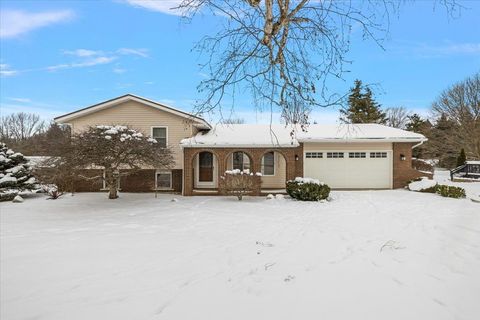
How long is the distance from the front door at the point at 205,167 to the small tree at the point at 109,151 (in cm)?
416

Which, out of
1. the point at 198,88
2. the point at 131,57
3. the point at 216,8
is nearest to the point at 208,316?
the point at 198,88

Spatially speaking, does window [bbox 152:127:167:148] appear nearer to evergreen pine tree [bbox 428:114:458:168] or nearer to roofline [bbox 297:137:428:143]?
roofline [bbox 297:137:428:143]

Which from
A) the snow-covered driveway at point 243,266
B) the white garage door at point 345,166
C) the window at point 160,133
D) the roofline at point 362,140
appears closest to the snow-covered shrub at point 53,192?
the snow-covered driveway at point 243,266

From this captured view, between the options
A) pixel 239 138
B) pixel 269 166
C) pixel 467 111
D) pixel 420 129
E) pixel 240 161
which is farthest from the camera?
pixel 420 129

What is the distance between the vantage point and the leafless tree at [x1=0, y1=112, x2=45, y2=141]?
50.7 meters

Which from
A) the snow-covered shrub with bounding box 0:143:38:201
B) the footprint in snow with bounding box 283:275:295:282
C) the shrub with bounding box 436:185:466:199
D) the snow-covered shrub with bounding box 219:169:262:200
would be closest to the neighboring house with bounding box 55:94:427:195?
the snow-covered shrub with bounding box 0:143:38:201

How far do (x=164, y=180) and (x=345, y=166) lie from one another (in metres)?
10.4

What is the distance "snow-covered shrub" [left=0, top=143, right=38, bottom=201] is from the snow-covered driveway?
5.89m

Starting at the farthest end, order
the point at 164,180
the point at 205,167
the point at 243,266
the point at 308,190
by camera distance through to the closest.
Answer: the point at 205,167 < the point at 164,180 < the point at 308,190 < the point at 243,266

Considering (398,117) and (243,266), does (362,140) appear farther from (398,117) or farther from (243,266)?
(398,117)

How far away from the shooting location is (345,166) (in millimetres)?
18062

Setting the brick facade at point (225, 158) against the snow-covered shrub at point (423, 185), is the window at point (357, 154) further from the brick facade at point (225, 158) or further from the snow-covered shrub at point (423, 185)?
the brick facade at point (225, 158)

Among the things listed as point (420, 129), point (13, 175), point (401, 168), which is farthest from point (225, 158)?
point (420, 129)

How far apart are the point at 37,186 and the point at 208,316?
16.6 m
